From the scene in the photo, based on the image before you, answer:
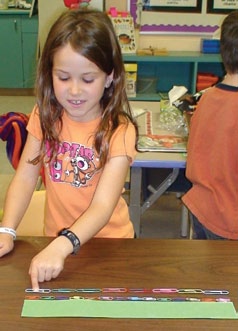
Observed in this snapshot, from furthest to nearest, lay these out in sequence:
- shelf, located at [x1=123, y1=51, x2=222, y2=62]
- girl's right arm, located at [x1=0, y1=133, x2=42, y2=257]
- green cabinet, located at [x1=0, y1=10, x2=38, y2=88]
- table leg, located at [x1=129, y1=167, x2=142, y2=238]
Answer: green cabinet, located at [x1=0, y1=10, x2=38, y2=88] → shelf, located at [x1=123, y1=51, x2=222, y2=62] → table leg, located at [x1=129, y1=167, x2=142, y2=238] → girl's right arm, located at [x1=0, y1=133, x2=42, y2=257]

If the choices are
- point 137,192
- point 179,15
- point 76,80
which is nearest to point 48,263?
point 76,80

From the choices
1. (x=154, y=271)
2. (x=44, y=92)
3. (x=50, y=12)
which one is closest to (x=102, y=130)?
(x=44, y=92)

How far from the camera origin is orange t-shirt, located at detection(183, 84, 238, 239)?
1.50m

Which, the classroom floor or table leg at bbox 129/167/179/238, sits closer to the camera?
table leg at bbox 129/167/179/238

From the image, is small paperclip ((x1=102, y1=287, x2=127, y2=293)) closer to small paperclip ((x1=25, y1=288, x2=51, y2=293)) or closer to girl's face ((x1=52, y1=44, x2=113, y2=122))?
small paperclip ((x1=25, y1=288, x2=51, y2=293))

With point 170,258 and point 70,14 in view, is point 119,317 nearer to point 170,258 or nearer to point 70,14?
point 170,258

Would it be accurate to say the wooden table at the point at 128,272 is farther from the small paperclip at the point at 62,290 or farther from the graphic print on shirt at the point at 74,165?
the graphic print on shirt at the point at 74,165

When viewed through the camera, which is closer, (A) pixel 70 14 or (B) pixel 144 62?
(A) pixel 70 14

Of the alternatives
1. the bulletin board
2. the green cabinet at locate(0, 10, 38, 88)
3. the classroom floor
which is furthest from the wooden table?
the green cabinet at locate(0, 10, 38, 88)

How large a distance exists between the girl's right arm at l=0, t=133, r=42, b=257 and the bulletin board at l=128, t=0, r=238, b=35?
3.01 meters

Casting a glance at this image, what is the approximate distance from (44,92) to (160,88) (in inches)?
125

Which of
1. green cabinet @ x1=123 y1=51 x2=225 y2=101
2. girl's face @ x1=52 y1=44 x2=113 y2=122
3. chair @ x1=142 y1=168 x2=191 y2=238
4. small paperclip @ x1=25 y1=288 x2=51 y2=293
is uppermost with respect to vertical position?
girl's face @ x1=52 y1=44 x2=113 y2=122

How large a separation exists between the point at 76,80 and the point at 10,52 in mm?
4664

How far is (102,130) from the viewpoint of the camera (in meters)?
1.19
